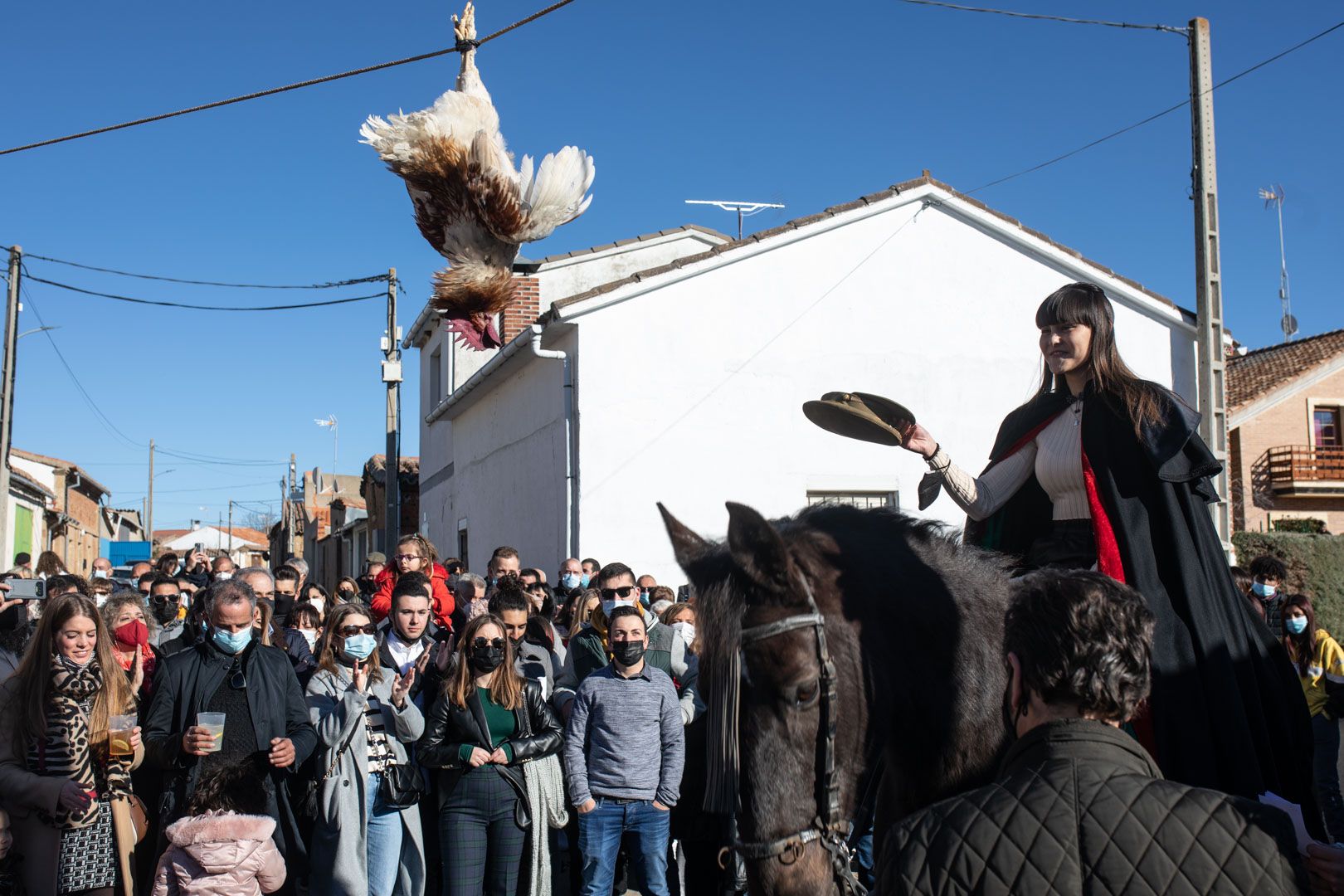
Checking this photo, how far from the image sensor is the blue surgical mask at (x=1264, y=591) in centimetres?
866

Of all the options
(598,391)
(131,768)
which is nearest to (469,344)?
(131,768)

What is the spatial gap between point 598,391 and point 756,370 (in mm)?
2288

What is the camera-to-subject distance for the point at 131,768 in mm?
5629

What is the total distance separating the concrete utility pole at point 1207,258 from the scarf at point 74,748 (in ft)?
39.9

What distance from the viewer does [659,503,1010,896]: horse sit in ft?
8.29

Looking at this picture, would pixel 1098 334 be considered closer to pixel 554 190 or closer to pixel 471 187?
pixel 554 190

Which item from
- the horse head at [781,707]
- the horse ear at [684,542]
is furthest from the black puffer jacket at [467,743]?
the horse head at [781,707]

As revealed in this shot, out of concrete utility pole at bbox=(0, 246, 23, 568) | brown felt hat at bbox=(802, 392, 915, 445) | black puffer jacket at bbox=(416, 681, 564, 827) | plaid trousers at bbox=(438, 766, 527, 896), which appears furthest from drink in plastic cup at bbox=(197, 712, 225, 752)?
concrete utility pole at bbox=(0, 246, 23, 568)

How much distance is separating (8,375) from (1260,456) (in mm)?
34629

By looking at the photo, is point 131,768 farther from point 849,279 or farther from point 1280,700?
point 849,279

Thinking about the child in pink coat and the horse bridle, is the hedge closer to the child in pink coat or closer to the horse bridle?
the child in pink coat

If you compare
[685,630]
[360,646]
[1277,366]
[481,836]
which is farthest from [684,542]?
[1277,366]

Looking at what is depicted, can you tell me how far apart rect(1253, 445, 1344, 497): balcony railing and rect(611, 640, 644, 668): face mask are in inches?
1334

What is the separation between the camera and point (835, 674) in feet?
8.59
